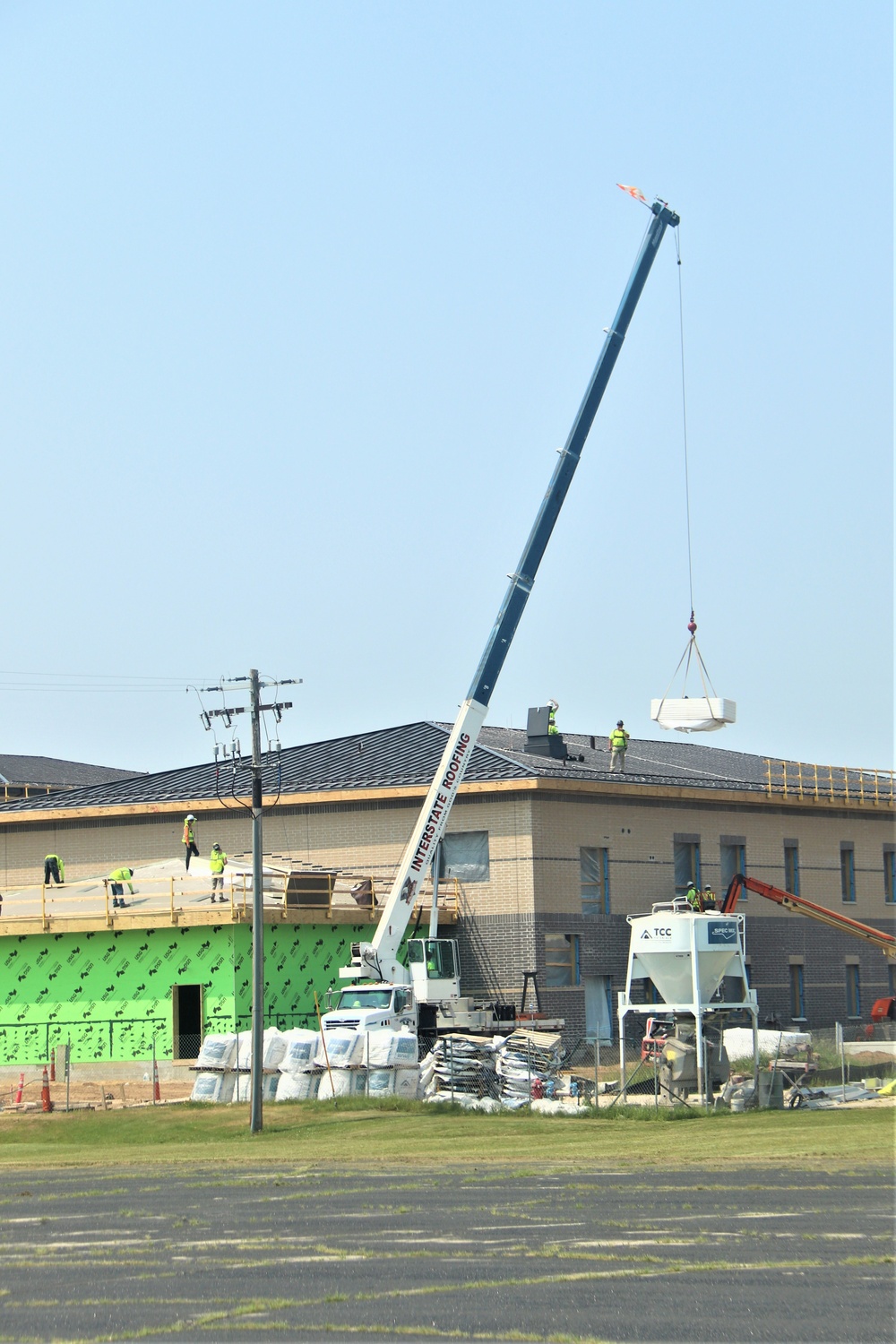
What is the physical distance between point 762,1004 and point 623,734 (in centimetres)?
892

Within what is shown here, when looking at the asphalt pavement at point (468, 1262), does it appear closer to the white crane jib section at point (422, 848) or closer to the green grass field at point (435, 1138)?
the green grass field at point (435, 1138)

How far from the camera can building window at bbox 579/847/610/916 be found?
47.2m

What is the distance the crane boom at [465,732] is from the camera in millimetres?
40562

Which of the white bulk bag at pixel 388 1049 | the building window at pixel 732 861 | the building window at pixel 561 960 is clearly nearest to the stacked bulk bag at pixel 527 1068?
the white bulk bag at pixel 388 1049

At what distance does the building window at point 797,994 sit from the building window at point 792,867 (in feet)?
7.70

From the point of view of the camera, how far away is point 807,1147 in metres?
25.7

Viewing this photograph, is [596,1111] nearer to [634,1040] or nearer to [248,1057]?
[248,1057]

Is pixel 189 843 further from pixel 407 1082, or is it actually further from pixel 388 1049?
pixel 407 1082

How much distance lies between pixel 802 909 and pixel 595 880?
5936 mm

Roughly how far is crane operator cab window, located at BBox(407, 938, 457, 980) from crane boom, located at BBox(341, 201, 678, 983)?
0.84 metres

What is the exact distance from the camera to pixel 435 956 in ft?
137

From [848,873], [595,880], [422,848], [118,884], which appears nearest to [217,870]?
[118,884]

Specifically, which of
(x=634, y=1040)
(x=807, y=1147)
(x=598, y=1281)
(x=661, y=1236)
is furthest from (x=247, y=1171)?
(x=634, y=1040)

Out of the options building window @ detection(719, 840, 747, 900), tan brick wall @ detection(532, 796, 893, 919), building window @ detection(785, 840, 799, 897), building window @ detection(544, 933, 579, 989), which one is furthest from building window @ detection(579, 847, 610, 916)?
building window @ detection(785, 840, 799, 897)
